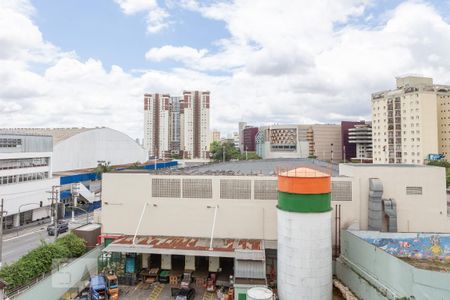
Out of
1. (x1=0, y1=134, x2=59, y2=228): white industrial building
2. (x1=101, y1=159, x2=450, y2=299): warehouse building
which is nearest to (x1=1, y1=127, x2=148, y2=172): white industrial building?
(x1=0, y1=134, x2=59, y2=228): white industrial building

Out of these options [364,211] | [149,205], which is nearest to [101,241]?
[149,205]

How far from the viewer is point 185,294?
28203 millimetres

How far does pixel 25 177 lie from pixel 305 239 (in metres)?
56.8

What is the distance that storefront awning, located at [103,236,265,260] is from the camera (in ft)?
96.5

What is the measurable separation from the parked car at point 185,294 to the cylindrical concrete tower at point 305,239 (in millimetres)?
8196

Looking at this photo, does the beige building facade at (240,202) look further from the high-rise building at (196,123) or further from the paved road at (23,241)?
the high-rise building at (196,123)

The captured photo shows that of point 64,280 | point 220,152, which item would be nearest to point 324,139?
point 220,152

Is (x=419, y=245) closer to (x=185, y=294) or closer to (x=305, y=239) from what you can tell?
(x=305, y=239)

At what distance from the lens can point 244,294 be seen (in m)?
26.4

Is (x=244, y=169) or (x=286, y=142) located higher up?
(x=286, y=142)

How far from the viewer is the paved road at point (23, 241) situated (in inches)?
1659

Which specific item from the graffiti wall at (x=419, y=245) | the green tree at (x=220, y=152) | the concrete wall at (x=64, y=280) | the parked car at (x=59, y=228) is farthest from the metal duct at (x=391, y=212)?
the green tree at (x=220, y=152)

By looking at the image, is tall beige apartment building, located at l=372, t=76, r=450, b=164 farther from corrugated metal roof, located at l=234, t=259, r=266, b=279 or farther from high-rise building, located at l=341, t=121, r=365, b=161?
corrugated metal roof, located at l=234, t=259, r=266, b=279

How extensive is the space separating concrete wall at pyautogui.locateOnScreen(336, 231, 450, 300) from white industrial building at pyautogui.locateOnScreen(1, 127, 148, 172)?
79.5 meters
